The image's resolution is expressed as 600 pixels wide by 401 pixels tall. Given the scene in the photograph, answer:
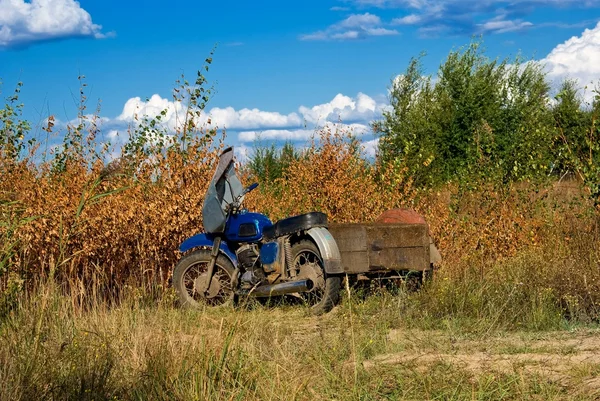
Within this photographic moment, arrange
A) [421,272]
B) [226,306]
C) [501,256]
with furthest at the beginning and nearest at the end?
1. [501,256]
2. [421,272]
3. [226,306]

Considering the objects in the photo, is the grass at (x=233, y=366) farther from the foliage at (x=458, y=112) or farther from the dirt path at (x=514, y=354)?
the foliage at (x=458, y=112)

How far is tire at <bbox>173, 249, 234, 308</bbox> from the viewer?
28.7ft

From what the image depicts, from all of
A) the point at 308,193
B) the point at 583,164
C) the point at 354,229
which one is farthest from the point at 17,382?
the point at 583,164

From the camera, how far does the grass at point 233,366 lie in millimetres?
4758

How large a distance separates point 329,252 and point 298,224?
467 millimetres

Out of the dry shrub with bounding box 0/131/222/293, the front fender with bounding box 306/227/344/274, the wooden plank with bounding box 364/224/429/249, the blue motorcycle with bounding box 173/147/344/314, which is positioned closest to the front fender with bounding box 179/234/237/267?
the blue motorcycle with bounding box 173/147/344/314

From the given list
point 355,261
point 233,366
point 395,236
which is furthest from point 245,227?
point 233,366

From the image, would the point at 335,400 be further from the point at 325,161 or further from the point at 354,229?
the point at 325,161

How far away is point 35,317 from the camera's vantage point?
584 cm

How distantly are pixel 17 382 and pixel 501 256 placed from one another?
7.41 m

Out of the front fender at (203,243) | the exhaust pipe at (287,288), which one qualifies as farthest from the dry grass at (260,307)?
the front fender at (203,243)

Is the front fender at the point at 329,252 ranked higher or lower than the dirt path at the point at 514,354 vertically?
higher

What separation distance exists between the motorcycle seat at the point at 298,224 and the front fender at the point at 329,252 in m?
0.12

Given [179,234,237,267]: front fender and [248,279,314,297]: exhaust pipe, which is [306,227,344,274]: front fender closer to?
[248,279,314,297]: exhaust pipe
